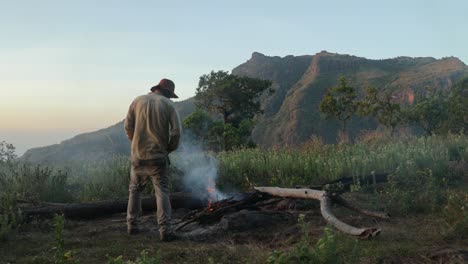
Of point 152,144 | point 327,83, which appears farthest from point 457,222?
point 327,83

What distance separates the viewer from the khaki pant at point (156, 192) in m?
6.29

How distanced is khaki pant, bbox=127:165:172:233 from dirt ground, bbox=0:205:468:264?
0.25 meters

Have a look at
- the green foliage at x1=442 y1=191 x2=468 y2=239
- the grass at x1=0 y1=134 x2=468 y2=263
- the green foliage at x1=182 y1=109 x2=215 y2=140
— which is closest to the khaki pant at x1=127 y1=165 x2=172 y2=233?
the grass at x1=0 y1=134 x2=468 y2=263

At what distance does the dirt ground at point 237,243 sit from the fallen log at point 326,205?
0.11 meters

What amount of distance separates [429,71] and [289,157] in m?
106

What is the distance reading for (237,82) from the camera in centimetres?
4991

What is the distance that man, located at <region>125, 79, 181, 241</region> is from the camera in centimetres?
654

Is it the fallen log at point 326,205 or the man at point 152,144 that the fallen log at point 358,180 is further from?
the man at point 152,144

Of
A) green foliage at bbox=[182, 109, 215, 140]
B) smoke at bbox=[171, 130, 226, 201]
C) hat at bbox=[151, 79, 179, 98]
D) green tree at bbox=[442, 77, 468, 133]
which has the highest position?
hat at bbox=[151, 79, 179, 98]

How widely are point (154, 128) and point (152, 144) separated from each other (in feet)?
0.76

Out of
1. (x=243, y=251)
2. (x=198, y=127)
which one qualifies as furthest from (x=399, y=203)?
(x=198, y=127)

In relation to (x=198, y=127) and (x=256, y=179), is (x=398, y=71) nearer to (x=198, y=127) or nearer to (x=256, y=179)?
(x=198, y=127)

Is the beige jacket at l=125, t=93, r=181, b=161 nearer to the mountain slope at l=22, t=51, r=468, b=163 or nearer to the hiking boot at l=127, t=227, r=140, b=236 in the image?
the hiking boot at l=127, t=227, r=140, b=236

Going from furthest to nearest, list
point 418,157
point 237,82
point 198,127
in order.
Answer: point 237,82, point 198,127, point 418,157
